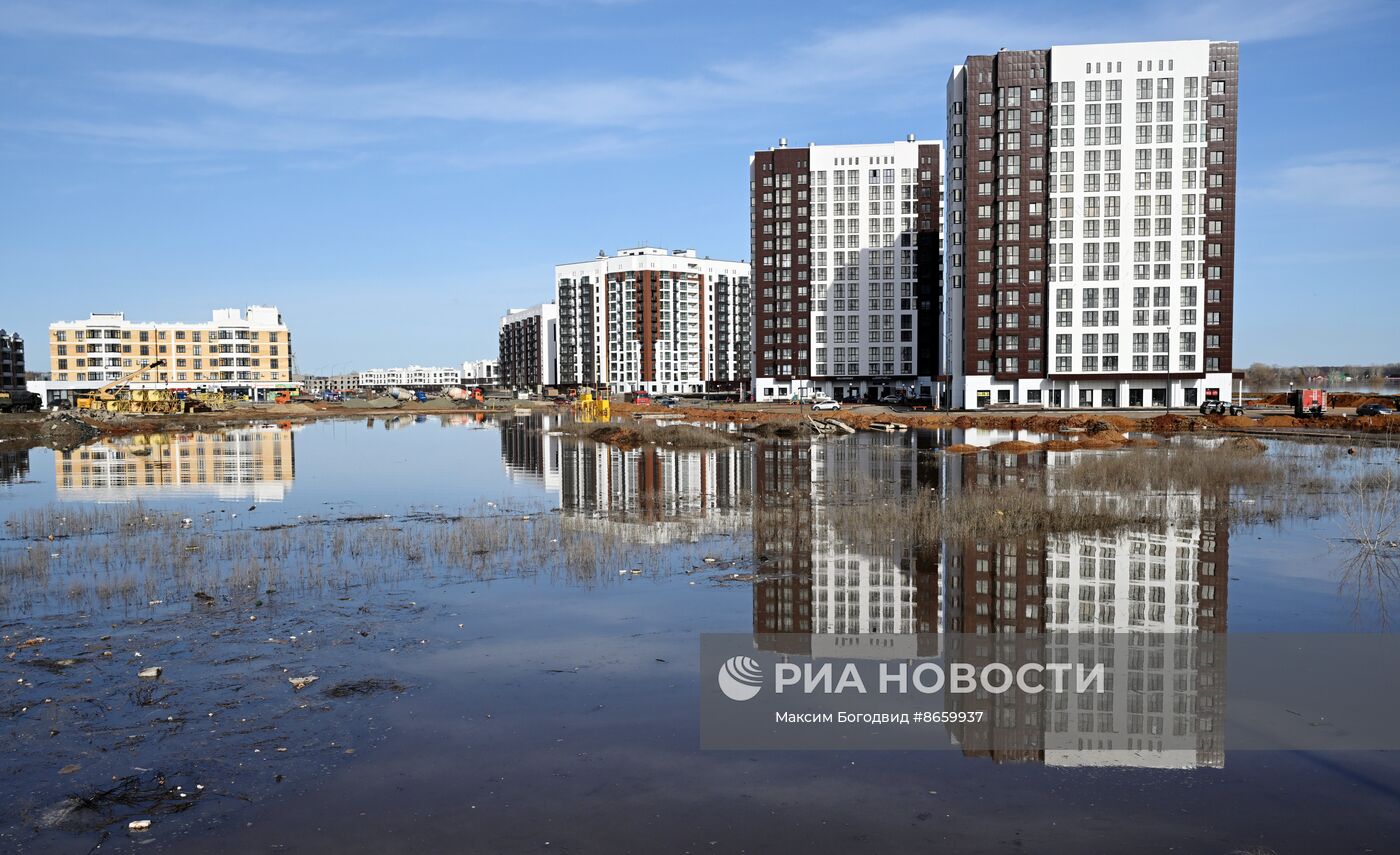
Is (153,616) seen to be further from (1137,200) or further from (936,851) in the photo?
(1137,200)

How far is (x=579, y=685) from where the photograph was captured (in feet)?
45.2

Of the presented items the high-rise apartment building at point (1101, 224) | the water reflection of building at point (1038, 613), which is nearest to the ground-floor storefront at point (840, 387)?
the high-rise apartment building at point (1101, 224)

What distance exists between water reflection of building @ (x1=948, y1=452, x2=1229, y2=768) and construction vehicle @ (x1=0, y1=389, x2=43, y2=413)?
134807mm

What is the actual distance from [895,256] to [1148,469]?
427ft

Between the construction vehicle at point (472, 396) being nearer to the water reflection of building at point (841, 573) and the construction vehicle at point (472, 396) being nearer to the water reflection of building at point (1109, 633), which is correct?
the water reflection of building at point (841, 573)

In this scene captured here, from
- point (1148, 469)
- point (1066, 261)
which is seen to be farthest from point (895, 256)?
point (1148, 469)

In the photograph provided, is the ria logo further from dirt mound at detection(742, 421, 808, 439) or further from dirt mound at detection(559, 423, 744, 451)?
dirt mound at detection(742, 421, 808, 439)

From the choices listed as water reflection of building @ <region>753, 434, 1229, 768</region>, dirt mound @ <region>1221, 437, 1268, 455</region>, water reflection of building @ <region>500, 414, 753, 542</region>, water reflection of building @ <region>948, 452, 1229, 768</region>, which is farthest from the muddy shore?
water reflection of building @ <region>948, 452, 1229, 768</region>

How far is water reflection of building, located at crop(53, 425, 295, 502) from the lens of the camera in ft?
130

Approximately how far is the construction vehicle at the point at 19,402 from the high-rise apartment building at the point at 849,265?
109 meters

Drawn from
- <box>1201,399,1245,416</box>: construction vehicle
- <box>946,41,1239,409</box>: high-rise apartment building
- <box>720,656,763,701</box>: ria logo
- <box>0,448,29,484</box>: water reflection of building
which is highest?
<box>946,41,1239,409</box>: high-rise apartment building

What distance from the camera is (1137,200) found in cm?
11400

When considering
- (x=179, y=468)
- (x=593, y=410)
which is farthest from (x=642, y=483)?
(x=593, y=410)

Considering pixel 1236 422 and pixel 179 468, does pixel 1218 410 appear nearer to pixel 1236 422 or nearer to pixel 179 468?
pixel 1236 422
